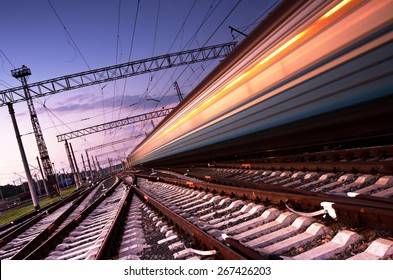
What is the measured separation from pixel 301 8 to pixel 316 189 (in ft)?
7.96

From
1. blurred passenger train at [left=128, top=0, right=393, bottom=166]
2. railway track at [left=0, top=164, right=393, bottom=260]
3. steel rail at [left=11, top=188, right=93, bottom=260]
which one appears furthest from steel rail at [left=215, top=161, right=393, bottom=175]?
steel rail at [left=11, top=188, right=93, bottom=260]

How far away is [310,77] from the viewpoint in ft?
17.5

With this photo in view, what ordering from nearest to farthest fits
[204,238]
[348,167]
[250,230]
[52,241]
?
[204,238] < [250,230] < [348,167] < [52,241]

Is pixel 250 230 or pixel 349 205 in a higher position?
pixel 349 205

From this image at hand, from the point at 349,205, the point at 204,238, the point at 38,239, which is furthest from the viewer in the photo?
the point at 38,239

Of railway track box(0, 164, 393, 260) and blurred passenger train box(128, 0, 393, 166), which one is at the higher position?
blurred passenger train box(128, 0, 393, 166)

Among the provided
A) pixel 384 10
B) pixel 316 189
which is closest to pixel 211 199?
pixel 316 189

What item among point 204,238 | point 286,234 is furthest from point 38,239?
point 286,234

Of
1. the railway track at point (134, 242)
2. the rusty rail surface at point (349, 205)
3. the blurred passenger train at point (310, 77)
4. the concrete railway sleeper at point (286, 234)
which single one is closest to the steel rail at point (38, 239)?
the railway track at point (134, 242)

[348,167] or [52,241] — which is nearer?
[348,167]

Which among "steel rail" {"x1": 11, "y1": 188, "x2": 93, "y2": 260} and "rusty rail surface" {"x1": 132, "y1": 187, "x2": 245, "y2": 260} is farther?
"steel rail" {"x1": 11, "y1": 188, "x2": 93, "y2": 260}

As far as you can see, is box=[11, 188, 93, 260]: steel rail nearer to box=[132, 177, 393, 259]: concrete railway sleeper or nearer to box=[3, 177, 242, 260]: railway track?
box=[3, 177, 242, 260]: railway track

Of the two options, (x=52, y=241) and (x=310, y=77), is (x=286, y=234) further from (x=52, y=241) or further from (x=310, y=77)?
(x=52, y=241)

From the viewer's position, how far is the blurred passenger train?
13.4ft
